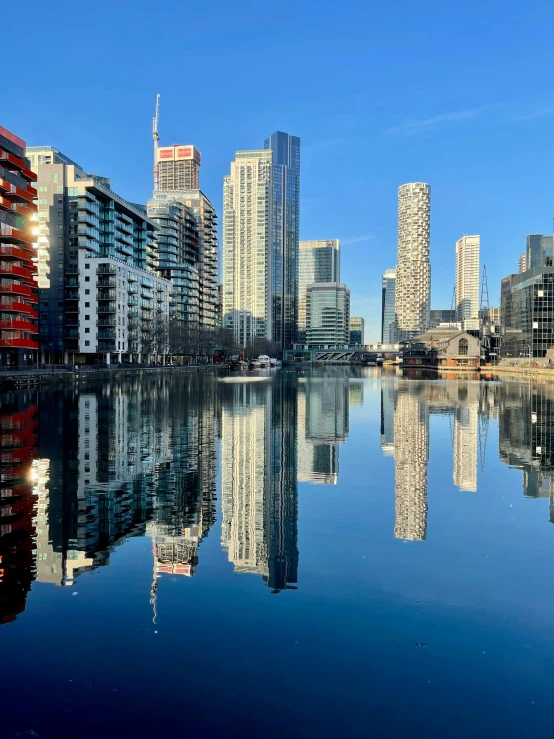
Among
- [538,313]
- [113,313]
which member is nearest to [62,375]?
[113,313]

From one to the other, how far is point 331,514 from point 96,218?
138 metres

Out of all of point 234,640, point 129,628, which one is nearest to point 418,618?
point 234,640

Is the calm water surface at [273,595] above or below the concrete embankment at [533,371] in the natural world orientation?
below

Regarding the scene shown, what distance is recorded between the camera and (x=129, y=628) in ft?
36.4

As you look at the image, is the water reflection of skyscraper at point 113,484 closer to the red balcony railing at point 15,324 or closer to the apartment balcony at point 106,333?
the red balcony railing at point 15,324

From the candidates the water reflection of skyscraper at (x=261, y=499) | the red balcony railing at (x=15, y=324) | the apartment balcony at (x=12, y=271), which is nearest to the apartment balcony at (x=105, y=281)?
the apartment balcony at (x=12, y=271)

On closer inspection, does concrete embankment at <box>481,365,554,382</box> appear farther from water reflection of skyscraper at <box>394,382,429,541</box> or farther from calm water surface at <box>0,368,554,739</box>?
calm water surface at <box>0,368,554,739</box>

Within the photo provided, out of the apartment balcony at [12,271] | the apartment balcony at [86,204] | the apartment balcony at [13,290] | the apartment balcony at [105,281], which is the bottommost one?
the apartment balcony at [13,290]

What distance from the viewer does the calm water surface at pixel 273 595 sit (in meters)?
8.75

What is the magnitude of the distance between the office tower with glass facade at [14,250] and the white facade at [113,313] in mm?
42012

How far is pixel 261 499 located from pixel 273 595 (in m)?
8.36

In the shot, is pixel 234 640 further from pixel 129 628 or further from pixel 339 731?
pixel 339 731

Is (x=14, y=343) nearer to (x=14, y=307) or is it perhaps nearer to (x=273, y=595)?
(x=14, y=307)

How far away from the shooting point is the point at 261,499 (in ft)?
69.8
